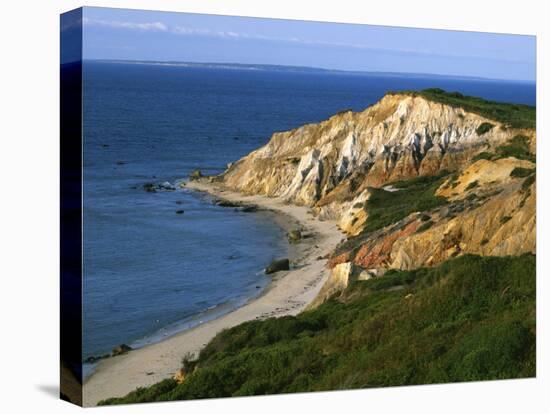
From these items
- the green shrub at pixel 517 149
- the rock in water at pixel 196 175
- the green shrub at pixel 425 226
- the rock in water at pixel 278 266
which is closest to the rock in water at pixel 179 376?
the rock in water at pixel 278 266

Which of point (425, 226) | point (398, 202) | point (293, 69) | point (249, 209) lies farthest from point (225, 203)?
point (425, 226)

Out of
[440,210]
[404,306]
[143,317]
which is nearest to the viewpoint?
[143,317]

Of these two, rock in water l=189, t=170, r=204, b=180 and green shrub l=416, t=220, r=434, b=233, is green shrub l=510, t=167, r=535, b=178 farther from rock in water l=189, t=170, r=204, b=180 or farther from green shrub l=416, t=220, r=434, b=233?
rock in water l=189, t=170, r=204, b=180

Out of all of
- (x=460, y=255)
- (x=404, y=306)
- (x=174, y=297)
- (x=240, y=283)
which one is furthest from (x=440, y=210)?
(x=174, y=297)

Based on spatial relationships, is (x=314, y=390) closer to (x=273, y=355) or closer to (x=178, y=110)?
(x=273, y=355)

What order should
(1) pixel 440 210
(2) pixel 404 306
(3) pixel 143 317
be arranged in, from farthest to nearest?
(1) pixel 440 210
(2) pixel 404 306
(3) pixel 143 317

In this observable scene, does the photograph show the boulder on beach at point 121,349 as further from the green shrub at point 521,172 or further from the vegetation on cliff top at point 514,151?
the green shrub at point 521,172

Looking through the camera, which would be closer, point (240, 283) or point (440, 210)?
point (240, 283)
